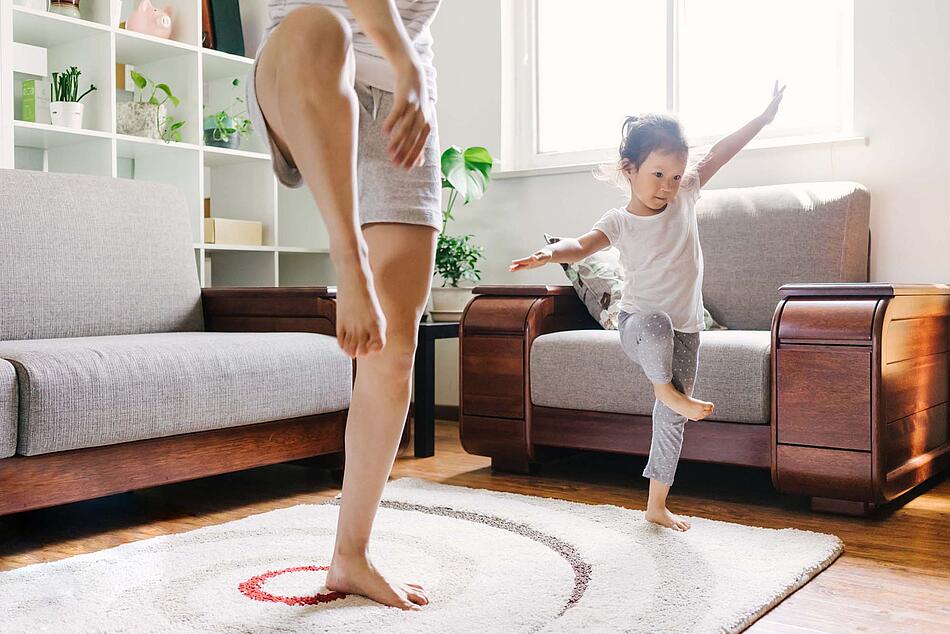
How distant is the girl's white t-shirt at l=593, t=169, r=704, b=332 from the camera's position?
6.66 feet

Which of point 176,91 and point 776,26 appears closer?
point 776,26

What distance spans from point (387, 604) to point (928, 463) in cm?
168

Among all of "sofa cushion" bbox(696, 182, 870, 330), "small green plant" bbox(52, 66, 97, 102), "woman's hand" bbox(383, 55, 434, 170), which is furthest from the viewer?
"small green plant" bbox(52, 66, 97, 102)

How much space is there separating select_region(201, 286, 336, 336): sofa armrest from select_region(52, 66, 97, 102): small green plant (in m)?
0.92

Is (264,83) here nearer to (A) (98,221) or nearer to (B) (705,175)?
(B) (705,175)

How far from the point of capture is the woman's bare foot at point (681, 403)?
1925 millimetres

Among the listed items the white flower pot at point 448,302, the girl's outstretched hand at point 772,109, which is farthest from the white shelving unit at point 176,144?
the girl's outstretched hand at point 772,109

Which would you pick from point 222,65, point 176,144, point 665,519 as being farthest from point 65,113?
point 665,519

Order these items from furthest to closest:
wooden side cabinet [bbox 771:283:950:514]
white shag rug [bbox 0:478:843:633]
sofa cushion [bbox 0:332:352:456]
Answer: wooden side cabinet [bbox 771:283:950:514] → sofa cushion [bbox 0:332:352:456] → white shag rug [bbox 0:478:843:633]

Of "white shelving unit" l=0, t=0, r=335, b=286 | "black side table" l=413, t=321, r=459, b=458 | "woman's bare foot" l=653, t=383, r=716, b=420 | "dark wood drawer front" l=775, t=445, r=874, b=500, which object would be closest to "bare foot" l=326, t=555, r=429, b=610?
"woman's bare foot" l=653, t=383, r=716, b=420

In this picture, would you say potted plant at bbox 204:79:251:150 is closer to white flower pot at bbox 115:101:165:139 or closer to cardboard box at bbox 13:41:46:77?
white flower pot at bbox 115:101:165:139

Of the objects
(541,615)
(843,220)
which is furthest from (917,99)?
(541,615)

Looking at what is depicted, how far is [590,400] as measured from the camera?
262cm

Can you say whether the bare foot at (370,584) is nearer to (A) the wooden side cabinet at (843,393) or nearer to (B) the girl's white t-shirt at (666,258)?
(B) the girl's white t-shirt at (666,258)
